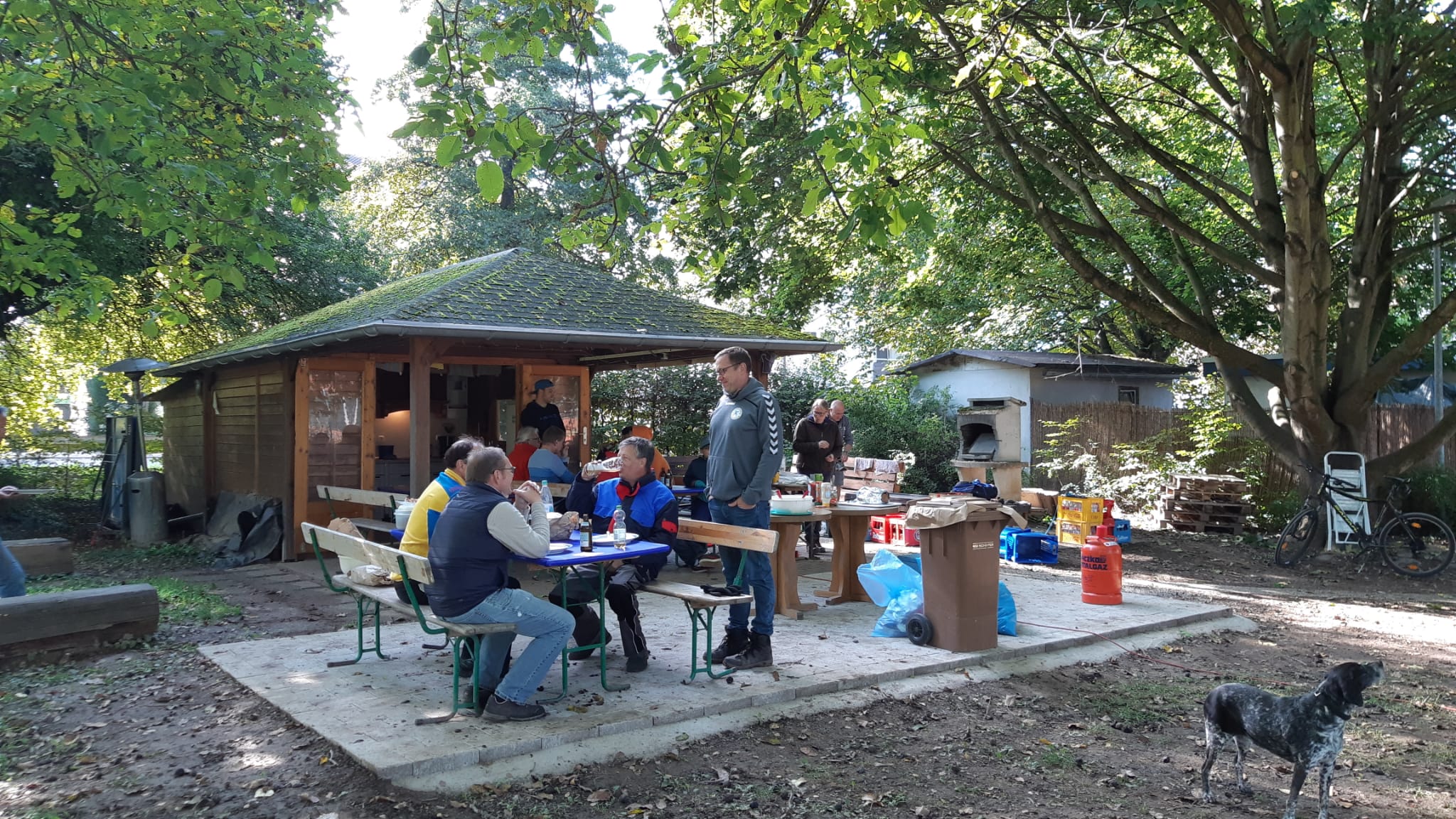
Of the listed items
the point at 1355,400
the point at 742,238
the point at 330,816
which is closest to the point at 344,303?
the point at 742,238

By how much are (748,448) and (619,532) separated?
904mm

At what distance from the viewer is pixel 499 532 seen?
14.7ft

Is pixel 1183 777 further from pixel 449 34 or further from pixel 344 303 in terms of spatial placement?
pixel 344 303

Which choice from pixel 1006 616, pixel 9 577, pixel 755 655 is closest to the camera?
pixel 755 655

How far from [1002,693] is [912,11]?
4.59m

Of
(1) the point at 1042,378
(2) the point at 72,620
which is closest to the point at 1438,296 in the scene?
(1) the point at 1042,378

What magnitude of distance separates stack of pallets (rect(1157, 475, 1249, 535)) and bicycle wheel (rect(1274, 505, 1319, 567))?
231 cm

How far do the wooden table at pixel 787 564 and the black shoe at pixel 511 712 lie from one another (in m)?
2.93

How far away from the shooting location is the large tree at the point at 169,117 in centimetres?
629

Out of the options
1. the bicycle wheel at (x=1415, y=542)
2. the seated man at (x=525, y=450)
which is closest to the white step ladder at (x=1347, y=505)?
the bicycle wheel at (x=1415, y=542)

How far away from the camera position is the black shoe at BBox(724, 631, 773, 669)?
565 centimetres

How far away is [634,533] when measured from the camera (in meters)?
5.71

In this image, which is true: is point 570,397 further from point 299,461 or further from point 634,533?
point 634,533

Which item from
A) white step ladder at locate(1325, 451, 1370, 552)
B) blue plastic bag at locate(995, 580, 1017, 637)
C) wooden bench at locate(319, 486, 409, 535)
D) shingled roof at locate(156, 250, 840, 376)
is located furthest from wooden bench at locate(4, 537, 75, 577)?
white step ladder at locate(1325, 451, 1370, 552)
